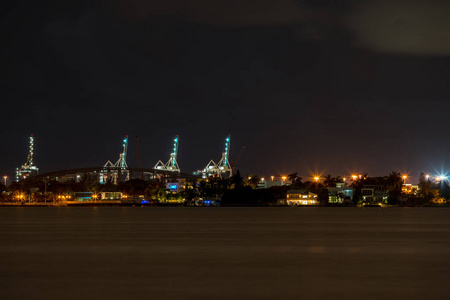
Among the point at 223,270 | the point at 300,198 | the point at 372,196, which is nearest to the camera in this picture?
the point at 223,270

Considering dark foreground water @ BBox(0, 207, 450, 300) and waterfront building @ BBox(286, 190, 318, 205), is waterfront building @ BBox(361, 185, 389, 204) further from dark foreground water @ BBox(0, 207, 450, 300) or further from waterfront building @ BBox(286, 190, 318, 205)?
dark foreground water @ BBox(0, 207, 450, 300)

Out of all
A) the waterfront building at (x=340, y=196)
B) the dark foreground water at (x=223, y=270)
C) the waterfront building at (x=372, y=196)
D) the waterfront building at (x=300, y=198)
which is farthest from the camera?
the waterfront building at (x=340, y=196)

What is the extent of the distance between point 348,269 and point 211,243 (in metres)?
14.1

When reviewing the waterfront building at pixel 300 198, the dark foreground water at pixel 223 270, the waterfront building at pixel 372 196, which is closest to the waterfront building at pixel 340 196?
the waterfront building at pixel 300 198

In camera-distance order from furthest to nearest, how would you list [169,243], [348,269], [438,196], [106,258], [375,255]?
[438,196] → [169,243] → [375,255] → [106,258] → [348,269]

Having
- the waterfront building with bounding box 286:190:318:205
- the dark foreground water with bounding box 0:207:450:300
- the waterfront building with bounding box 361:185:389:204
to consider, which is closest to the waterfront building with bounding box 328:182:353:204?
the waterfront building with bounding box 286:190:318:205

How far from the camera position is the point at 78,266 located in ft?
72.6

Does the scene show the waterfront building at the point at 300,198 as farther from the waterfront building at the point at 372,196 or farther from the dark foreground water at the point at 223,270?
the dark foreground water at the point at 223,270

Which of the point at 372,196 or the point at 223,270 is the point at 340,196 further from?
the point at 223,270

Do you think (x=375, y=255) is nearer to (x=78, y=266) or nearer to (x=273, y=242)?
(x=273, y=242)

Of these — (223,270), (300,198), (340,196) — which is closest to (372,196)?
(340,196)

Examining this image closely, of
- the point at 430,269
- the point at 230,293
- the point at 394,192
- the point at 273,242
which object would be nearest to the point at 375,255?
the point at 430,269

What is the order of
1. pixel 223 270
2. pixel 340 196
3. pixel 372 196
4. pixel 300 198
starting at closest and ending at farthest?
pixel 223 270
pixel 372 196
pixel 300 198
pixel 340 196

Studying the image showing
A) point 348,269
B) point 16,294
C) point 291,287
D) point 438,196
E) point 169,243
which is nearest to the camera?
point 16,294
